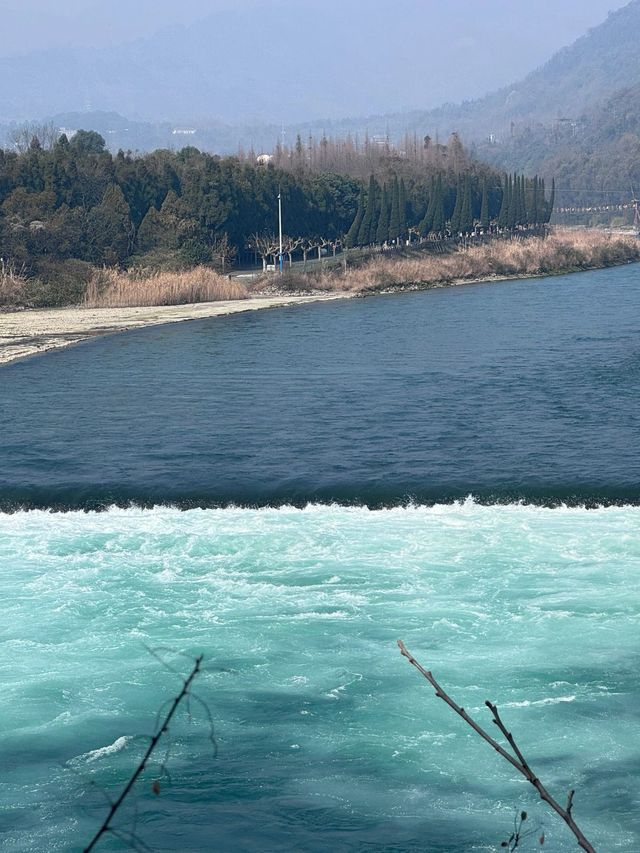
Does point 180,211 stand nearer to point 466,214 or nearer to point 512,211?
point 466,214

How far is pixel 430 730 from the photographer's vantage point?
12969 millimetres

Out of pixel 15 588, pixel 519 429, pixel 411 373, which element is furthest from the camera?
pixel 411 373

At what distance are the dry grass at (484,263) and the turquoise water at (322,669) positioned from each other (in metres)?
41.3

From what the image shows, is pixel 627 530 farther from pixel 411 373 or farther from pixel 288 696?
pixel 411 373

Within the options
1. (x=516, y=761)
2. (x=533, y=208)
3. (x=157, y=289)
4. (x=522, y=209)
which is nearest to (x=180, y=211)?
(x=157, y=289)

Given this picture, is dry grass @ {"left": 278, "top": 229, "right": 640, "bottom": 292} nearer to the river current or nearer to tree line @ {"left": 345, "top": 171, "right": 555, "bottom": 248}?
tree line @ {"left": 345, "top": 171, "right": 555, "bottom": 248}

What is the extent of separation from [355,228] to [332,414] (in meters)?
47.0

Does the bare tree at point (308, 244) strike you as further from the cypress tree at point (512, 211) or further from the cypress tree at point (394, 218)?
the cypress tree at point (512, 211)

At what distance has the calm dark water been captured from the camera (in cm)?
2148

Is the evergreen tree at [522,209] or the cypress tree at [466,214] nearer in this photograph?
the cypress tree at [466,214]

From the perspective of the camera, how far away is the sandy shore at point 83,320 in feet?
131

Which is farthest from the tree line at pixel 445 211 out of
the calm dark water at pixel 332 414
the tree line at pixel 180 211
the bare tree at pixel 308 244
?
the calm dark water at pixel 332 414

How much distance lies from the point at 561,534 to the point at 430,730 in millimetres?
6774

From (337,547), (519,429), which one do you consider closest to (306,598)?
(337,547)
